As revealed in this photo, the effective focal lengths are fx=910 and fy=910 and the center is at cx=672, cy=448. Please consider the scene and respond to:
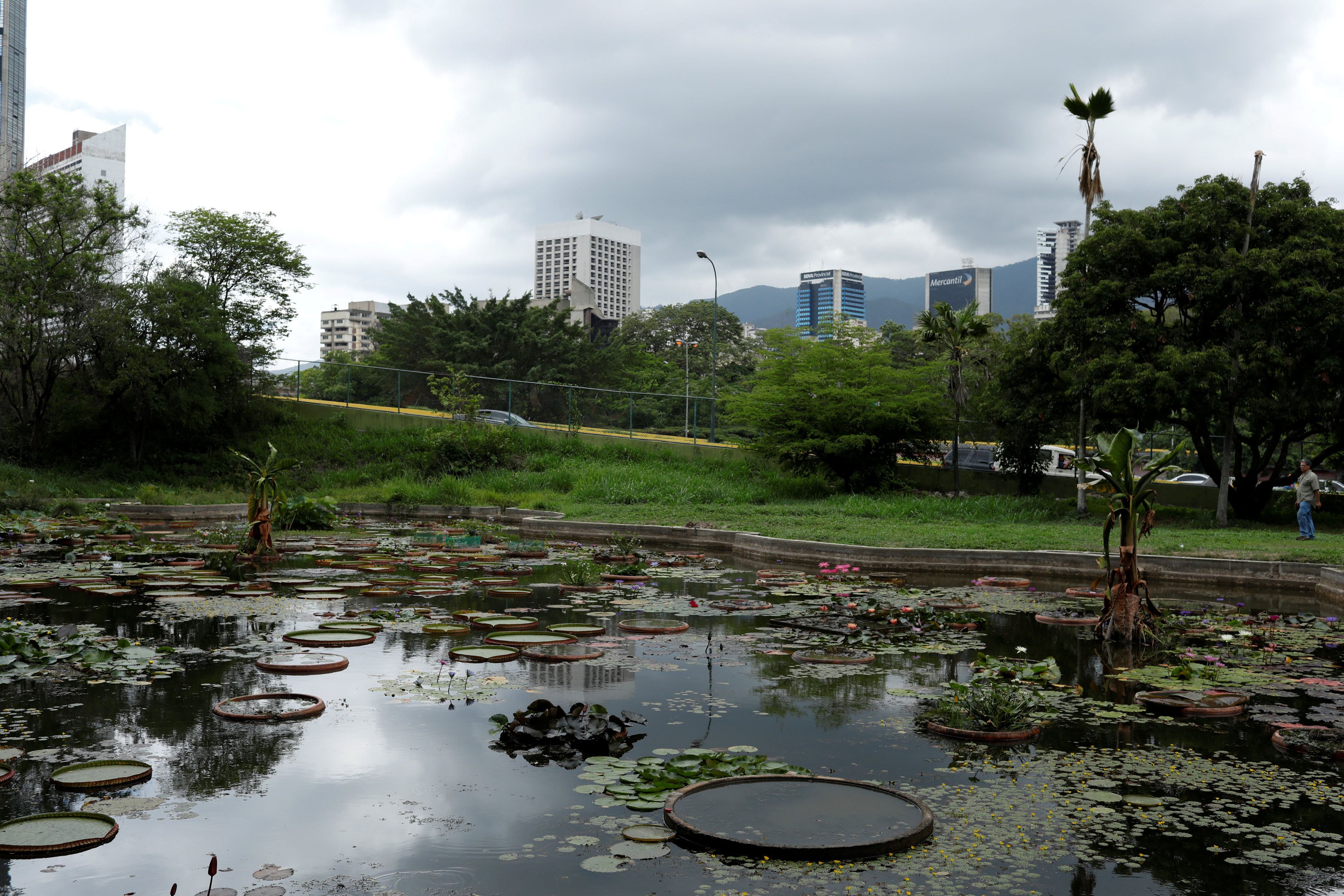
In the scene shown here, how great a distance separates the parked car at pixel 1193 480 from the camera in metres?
26.0

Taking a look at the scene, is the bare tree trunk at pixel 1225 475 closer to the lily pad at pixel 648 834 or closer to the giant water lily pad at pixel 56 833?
Result: the lily pad at pixel 648 834

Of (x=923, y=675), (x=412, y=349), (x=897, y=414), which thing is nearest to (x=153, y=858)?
(x=923, y=675)

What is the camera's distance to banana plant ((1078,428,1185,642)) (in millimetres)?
7602

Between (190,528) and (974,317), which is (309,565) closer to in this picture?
(190,528)

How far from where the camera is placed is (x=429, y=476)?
26.5m

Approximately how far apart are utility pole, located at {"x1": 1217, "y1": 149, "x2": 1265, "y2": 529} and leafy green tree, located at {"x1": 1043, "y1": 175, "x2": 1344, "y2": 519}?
0.18 ft

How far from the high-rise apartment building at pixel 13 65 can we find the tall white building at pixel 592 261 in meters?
87.5

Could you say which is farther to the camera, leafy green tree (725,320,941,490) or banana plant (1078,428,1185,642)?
leafy green tree (725,320,941,490)

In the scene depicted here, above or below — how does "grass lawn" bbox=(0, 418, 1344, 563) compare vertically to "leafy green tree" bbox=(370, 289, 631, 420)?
below

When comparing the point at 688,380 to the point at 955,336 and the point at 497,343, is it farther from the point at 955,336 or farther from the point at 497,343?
the point at 955,336

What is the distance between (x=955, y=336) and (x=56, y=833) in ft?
78.4

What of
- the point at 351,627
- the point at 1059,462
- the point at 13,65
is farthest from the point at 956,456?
the point at 13,65

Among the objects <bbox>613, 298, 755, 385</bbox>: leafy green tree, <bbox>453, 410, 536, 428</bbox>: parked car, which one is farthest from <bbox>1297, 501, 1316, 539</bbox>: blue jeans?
<bbox>613, 298, 755, 385</bbox>: leafy green tree

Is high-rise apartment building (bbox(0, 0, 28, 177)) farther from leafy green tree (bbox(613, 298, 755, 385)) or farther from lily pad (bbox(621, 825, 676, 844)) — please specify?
lily pad (bbox(621, 825, 676, 844))
